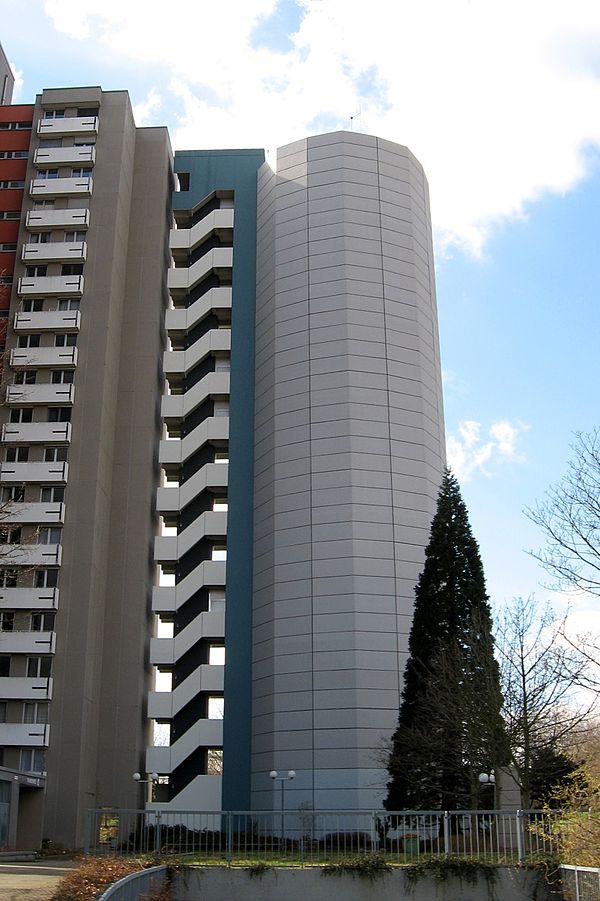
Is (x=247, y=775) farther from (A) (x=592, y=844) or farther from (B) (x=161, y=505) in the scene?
(A) (x=592, y=844)

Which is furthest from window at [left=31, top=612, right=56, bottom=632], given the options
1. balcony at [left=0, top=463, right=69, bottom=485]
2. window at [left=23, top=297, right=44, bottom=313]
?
window at [left=23, top=297, right=44, bottom=313]

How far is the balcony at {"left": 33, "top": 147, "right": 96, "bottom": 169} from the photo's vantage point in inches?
2430

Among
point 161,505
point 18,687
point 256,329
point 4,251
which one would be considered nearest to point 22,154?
point 4,251

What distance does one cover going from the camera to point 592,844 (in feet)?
66.1

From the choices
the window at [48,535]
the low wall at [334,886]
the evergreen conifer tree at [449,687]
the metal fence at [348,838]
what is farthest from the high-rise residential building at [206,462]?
the low wall at [334,886]

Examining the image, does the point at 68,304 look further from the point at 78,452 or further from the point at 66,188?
the point at 78,452

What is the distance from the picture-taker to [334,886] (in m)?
25.2

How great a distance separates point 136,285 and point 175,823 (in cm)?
3758

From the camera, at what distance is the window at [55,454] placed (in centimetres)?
5550

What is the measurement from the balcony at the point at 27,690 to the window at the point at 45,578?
17.2 feet

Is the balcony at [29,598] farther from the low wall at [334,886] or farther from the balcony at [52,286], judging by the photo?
the low wall at [334,886]

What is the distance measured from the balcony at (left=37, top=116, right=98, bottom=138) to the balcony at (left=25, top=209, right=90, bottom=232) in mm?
5720

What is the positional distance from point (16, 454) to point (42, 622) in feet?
33.4

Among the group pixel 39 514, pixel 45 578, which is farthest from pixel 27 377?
pixel 45 578
